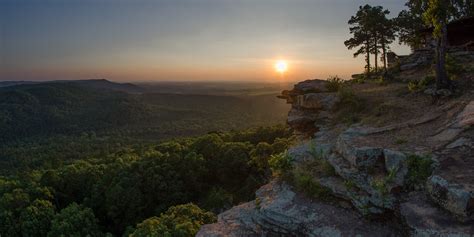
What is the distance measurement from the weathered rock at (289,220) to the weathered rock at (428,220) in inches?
36.6

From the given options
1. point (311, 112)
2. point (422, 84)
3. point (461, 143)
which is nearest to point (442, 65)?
point (422, 84)

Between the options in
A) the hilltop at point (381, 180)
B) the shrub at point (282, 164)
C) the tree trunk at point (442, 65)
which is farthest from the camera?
the tree trunk at point (442, 65)

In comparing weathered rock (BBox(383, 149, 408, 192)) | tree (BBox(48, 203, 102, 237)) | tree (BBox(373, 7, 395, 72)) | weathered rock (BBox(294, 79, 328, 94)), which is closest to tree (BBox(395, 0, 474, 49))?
tree (BBox(373, 7, 395, 72))

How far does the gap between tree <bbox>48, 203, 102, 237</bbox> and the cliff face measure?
22899 mm

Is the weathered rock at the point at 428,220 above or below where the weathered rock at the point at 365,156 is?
below

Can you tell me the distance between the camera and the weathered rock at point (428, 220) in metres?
8.80

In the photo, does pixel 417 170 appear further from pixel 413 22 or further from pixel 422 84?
pixel 413 22

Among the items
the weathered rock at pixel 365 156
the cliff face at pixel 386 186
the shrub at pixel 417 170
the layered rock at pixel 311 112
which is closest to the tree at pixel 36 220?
the cliff face at pixel 386 186

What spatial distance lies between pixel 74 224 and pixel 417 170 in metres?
31.3

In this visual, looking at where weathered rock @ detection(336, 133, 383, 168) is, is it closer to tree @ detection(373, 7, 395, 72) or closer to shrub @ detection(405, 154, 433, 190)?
shrub @ detection(405, 154, 433, 190)

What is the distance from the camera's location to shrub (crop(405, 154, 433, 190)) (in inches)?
424

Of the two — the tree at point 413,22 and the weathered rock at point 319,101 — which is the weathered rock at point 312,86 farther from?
the tree at point 413,22

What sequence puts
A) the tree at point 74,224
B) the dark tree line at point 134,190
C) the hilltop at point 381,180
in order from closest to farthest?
the hilltop at point 381,180 → the tree at point 74,224 → the dark tree line at point 134,190

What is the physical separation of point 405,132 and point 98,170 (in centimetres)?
4301
